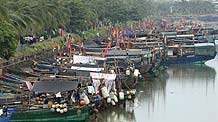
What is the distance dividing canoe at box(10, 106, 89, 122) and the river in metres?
2.21

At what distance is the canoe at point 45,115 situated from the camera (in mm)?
23766

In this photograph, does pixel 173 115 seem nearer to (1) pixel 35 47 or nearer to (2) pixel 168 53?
(1) pixel 35 47

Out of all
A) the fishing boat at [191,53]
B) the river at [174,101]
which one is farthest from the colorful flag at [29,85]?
the fishing boat at [191,53]

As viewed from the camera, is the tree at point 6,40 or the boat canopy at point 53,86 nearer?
the boat canopy at point 53,86

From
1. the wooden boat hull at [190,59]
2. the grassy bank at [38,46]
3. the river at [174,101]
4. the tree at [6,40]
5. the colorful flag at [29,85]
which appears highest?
the tree at [6,40]

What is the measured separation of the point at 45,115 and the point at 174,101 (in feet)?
34.9

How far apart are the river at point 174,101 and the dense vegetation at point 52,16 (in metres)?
7.16

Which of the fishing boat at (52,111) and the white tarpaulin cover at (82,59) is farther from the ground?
the white tarpaulin cover at (82,59)

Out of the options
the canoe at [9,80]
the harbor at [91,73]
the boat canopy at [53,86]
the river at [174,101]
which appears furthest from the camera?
the canoe at [9,80]

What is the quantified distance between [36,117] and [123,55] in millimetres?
17632

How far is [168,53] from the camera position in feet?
162

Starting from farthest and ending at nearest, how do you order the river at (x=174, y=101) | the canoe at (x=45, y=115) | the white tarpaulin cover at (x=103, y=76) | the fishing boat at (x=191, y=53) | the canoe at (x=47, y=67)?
the fishing boat at (x=191, y=53)
the canoe at (x=47, y=67)
the white tarpaulin cover at (x=103, y=76)
the river at (x=174, y=101)
the canoe at (x=45, y=115)

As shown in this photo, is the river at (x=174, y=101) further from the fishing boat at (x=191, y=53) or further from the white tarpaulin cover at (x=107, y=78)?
the fishing boat at (x=191, y=53)

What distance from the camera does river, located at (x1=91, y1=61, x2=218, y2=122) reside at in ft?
92.3
